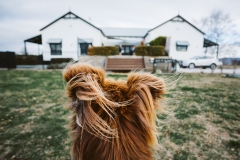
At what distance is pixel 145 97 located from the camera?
124cm

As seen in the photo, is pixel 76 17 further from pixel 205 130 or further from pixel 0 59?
pixel 205 130

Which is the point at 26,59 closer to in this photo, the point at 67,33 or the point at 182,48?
the point at 67,33

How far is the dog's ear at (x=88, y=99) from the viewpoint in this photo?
3.46 feet

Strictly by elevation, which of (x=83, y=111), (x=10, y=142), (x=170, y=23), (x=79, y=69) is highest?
(x=170, y=23)

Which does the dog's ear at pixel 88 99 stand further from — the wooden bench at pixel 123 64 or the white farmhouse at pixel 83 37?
the white farmhouse at pixel 83 37

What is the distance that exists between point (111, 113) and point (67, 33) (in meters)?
34.4

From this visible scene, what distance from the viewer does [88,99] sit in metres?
1.03

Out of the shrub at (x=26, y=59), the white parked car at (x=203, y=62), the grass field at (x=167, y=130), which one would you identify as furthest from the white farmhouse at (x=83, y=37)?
the grass field at (x=167, y=130)

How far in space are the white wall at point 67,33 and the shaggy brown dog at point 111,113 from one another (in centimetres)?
3249

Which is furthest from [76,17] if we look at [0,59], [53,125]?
[53,125]

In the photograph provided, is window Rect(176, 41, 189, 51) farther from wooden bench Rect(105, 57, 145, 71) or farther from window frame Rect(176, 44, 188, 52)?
wooden bench Rect(105, 57, 145, 71)

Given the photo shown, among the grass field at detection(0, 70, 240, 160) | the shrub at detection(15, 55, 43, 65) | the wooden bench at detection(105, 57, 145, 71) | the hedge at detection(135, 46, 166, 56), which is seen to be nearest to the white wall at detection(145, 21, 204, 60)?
the hedge at detection(135, 46, 166, 56)

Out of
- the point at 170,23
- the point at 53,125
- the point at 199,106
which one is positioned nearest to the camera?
the point at 53,125

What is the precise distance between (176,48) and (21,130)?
111ft
